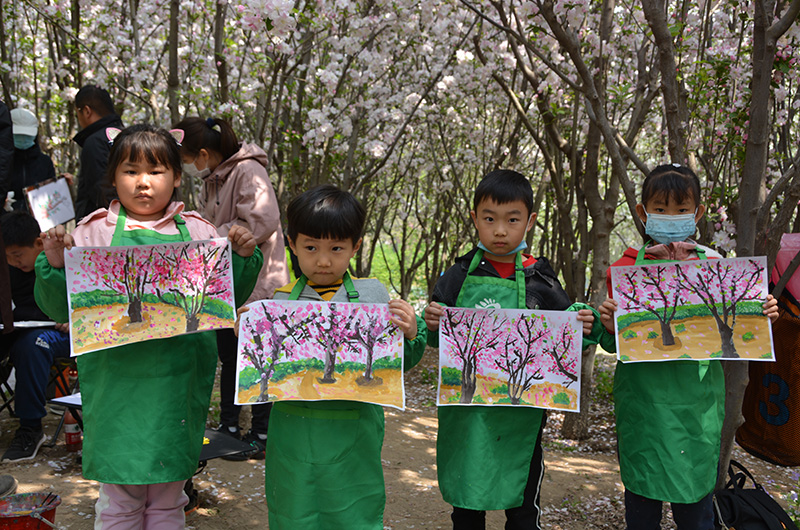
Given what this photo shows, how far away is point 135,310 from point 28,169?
3161 mm

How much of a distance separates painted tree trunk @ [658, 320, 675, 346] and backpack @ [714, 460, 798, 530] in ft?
2.95

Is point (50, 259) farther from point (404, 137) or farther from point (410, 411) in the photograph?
point (404, 137)

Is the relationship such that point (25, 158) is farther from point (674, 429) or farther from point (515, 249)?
point (674, 429)

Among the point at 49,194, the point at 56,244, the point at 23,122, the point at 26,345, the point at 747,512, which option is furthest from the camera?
the point at 23,122

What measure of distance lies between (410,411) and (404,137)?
3747 mm

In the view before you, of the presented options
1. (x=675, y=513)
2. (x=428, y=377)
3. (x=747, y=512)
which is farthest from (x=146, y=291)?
(x=428, y=377)

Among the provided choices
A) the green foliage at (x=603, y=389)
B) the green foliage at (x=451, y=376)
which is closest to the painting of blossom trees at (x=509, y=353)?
the green foliage at (x=451, y=376)

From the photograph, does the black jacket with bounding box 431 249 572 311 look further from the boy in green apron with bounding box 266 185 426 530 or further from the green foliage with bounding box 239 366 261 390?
the green foliage with bounding box 239 366 261 390

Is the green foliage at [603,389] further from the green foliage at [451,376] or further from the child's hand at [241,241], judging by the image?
the child's hand at [241,241]

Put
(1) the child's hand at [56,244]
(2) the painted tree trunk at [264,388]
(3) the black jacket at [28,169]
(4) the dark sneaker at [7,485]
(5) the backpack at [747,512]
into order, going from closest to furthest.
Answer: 1. (2) the painted tree trunk at [264,388]
2. (1) the child's hand at [56,244]
3. (5) the backpack at [747,512]
4. (4) the dark sneaker at [7,485]
5. (3) the black jacket at [28,169]

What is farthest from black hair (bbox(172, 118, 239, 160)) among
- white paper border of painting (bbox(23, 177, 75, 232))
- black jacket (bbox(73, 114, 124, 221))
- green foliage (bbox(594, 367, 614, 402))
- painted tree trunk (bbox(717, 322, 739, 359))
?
green foliage (bbox(594, 367, 614, 402))

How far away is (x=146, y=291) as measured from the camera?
211cm

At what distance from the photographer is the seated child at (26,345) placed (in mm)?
3811

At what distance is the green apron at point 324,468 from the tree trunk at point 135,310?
22.0 inches
